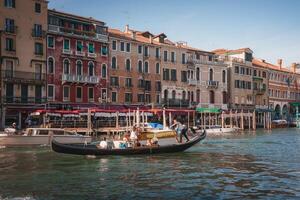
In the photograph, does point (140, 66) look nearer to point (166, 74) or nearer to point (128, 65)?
point (128, 65)

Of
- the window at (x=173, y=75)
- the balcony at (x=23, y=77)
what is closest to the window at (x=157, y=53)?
the window at (x=173, y=75)

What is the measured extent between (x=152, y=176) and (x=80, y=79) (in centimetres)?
2834

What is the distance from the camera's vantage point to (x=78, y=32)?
43875 millimetres

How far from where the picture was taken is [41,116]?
39.7 meters

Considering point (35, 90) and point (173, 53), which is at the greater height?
point (173, 53)

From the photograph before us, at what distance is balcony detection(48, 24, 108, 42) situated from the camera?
42.1m

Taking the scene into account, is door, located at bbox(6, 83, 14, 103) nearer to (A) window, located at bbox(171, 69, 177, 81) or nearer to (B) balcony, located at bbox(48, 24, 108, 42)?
(B) balcony, located at bbox(48, 24, 108, 42)

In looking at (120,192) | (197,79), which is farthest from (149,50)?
(120,192)

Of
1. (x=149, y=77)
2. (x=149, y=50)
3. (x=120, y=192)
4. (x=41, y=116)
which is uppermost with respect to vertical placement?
(x=149, y=50)

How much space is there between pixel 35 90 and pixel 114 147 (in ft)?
64.8

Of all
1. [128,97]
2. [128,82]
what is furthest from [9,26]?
[128,97]

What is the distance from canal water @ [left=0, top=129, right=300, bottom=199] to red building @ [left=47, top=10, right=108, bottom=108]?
18.5 m

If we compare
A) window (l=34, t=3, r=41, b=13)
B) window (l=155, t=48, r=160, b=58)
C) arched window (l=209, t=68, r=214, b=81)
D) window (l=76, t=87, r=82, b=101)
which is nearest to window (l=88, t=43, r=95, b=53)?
window (l=76, t=87, r=82, b=101)

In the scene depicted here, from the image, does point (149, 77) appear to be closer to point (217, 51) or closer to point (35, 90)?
point (35, 90)
